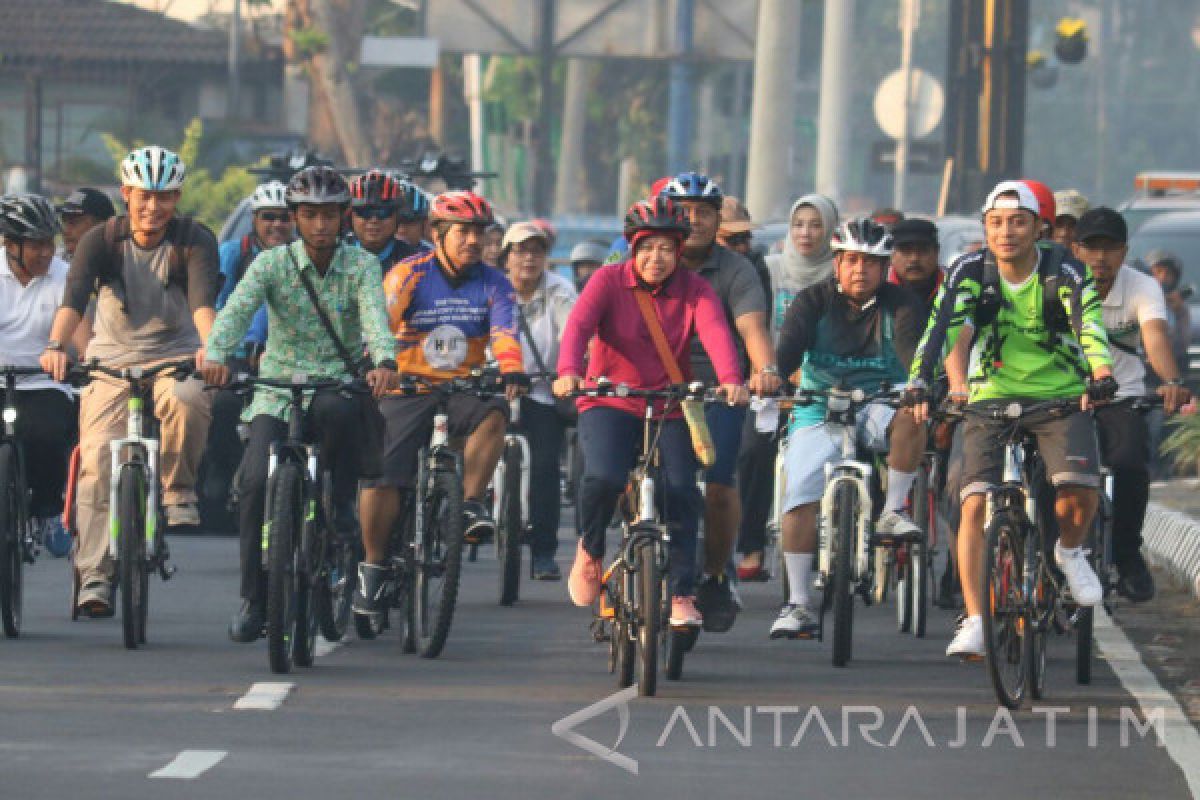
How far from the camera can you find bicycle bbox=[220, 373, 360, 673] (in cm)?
1214

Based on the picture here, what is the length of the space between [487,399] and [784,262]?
315 centimetres

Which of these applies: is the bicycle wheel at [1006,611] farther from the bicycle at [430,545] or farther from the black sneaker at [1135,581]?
the black sneaker at [1135,581]

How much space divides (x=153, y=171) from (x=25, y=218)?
2.84 feet

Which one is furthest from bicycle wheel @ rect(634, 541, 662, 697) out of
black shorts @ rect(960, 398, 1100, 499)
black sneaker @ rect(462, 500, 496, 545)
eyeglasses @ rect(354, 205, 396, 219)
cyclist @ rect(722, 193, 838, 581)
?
cyclist @ rect(722, 193, 838, 581)

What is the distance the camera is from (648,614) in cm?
1170

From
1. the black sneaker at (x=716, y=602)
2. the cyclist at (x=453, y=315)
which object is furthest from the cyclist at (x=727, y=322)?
the cyclist at (x=453, y=315)

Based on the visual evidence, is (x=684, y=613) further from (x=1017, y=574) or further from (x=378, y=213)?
(x=378, y=213)

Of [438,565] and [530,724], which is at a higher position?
[438,565]

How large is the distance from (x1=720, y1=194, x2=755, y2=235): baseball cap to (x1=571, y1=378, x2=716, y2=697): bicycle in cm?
374

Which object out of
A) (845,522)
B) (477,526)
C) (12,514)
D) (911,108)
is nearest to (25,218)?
(12,514)

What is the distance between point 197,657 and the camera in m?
12.9

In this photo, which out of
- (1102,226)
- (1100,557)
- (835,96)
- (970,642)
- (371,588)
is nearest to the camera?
(970,642)

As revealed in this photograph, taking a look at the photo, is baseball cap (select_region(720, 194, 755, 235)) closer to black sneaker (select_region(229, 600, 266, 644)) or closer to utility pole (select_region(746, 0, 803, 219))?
black sneaker (select_region(229, 600, 266, 644))

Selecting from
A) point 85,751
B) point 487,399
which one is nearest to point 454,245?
point 487,399
